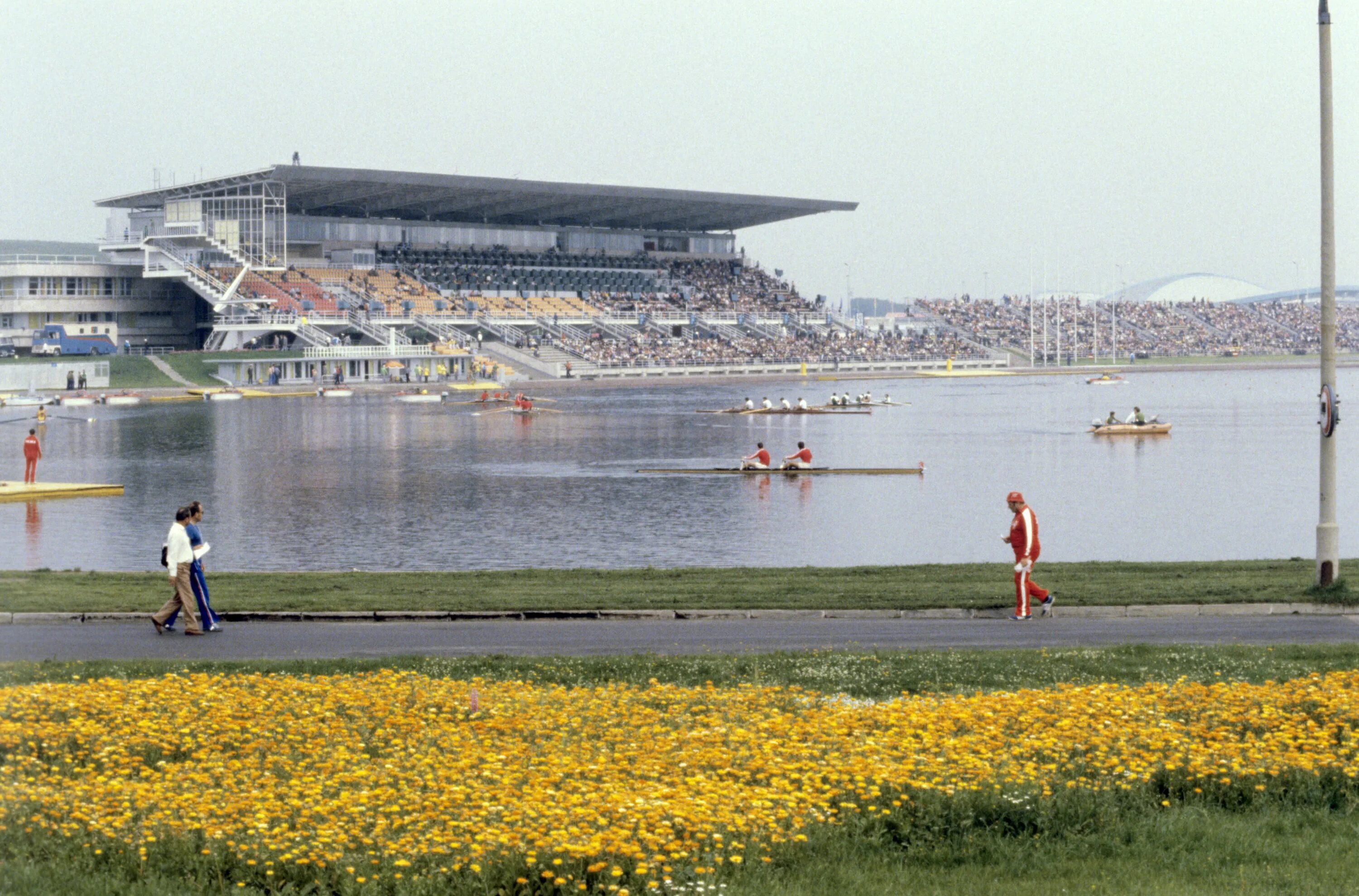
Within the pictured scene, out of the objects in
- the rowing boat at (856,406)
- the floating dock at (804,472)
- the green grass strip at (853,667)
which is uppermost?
the rowing boat at (856,406)

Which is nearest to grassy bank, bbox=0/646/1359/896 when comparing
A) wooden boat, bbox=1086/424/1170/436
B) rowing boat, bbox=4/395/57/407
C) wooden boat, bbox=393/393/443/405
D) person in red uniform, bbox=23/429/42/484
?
person in red uniform, bbox=23/429/42/484

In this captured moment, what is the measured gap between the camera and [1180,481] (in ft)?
178

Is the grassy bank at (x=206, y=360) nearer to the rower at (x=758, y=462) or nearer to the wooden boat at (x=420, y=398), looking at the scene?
the wooden boat at (x=420, y=398)

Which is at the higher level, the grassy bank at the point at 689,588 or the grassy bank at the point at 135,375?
the grassy bank at the point at 135,375

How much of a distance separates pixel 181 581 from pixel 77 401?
86.7 meters

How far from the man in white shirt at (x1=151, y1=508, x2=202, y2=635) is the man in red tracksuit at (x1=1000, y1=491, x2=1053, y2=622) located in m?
11.5

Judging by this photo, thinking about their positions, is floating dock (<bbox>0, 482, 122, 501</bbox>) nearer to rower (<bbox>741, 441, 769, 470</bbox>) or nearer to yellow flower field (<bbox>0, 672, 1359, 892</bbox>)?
rower (<bbox>741, 441, 769, 470</bbox>)

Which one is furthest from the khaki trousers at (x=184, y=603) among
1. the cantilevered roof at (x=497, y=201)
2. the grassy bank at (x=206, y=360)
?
the cantilevered roof at (x=497, y=201)

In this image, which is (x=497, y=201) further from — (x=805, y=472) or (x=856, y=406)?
(x=805, y=472)

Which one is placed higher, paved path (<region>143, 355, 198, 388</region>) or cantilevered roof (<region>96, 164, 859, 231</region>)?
cantilevered roof (<region>96, 164, 859, 231</region>)

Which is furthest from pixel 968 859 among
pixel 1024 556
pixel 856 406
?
pixel 856 406

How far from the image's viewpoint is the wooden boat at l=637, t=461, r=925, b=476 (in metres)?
56.2

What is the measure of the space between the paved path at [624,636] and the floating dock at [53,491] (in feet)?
87.1

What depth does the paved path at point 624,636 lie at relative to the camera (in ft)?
64.6
